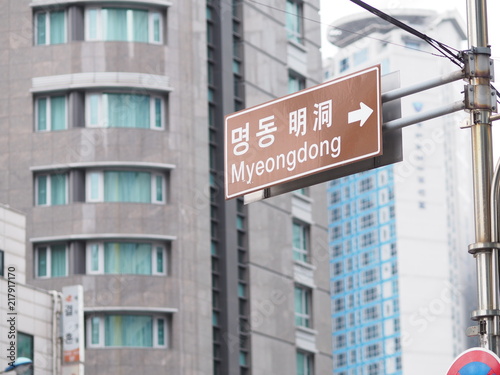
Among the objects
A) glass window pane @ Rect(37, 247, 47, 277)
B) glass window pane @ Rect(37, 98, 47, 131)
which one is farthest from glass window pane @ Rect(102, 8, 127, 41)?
glass window pane @ Rect(37, 247, 47, 277)

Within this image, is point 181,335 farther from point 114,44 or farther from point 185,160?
point 114,44

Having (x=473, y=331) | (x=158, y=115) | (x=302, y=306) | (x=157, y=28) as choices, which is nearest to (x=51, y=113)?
(x=158, y=115)

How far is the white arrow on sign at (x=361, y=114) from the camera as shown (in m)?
11.7

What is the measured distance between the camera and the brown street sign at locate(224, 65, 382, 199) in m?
11.7

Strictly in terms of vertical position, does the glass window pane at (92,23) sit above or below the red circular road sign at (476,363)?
above

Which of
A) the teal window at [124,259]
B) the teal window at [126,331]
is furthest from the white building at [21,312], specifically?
the teal window at [124,259]

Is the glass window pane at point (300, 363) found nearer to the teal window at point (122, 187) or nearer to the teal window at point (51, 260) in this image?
the teal window at point (122, 187)

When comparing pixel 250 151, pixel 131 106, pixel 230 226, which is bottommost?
pixel 250 151

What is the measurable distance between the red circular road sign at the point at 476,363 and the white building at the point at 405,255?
418ft

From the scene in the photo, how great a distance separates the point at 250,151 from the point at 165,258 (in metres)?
37.0

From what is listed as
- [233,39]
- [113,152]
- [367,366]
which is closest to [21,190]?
[113,152]

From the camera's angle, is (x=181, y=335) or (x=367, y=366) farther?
(x=367, y=366)

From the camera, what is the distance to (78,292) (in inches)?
1647

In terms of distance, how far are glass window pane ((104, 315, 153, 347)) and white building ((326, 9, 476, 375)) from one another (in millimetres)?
91979
